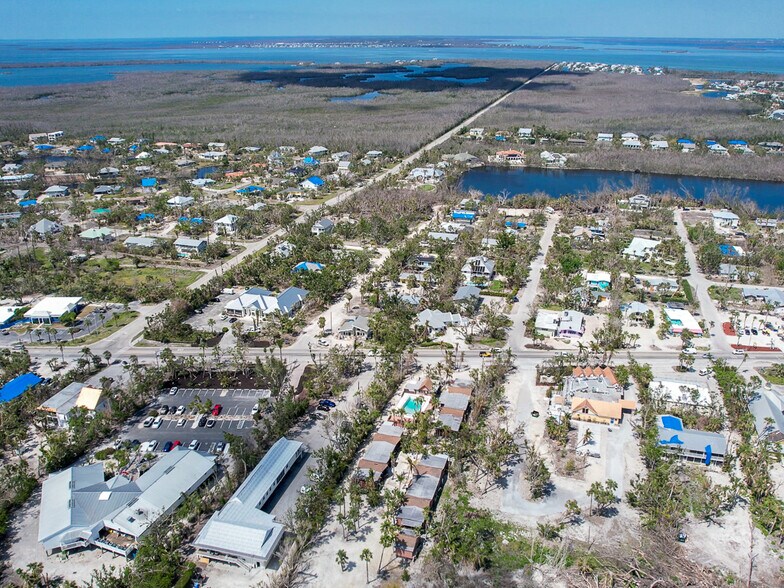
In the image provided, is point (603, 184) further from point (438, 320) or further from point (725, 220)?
point (438, 320)

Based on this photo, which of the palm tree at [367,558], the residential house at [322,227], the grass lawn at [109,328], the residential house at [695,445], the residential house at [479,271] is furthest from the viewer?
the residential house at [322,227]

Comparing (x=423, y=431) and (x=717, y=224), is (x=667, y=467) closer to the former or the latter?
(x=423, y=431)

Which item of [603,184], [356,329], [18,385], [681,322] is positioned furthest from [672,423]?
[603,184]

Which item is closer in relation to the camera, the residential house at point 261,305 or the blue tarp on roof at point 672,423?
the blue tarp on roof at point 672,423

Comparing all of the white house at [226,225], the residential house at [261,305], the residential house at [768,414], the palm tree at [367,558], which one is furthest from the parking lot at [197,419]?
the white house at [226,225]

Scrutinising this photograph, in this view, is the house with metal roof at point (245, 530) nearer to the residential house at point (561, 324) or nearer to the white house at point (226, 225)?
the residential house at point (561, 324)

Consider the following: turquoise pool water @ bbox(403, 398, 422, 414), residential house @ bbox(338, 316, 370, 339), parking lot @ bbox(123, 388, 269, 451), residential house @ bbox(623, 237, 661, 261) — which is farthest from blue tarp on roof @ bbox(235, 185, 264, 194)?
turquoise pool water @ bbox(403, 398, 422, 414)
